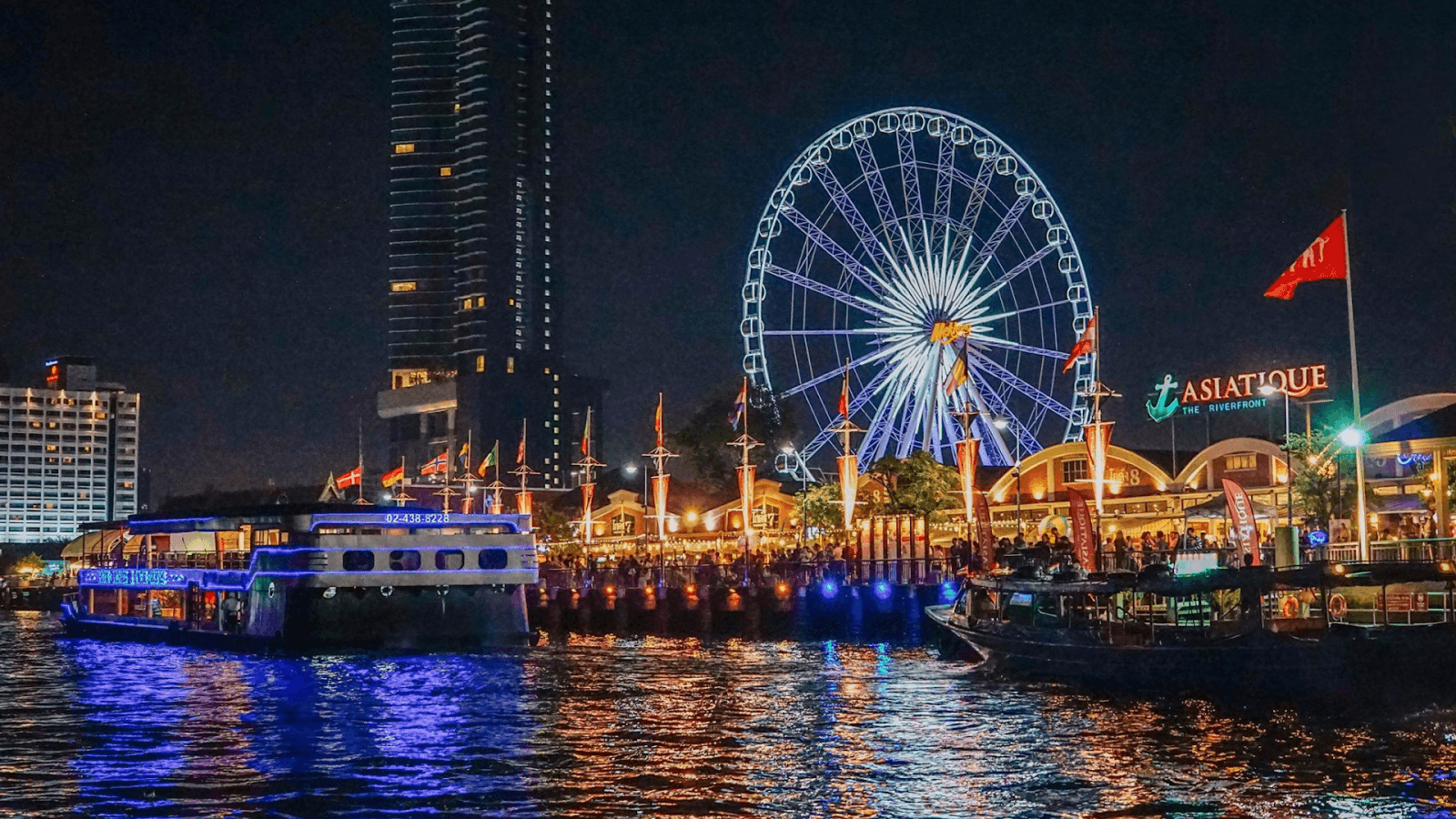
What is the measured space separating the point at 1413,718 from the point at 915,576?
32845mm

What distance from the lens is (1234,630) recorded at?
121 ft

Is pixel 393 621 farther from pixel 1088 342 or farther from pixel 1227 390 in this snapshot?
pixel 1227 390

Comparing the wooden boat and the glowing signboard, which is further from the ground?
the glowing signboard

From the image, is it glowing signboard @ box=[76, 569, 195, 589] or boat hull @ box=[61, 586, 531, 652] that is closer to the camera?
boat hull @ box=[61, 586, 531, 652]

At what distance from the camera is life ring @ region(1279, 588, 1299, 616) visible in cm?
3791

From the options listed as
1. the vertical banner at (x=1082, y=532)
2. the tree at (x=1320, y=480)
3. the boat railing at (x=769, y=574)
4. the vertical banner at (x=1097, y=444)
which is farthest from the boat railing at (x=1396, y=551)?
the boat railing at (x=769, y=574)

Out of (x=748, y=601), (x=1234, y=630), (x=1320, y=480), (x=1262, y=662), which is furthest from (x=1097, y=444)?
(x=1262, y=662)

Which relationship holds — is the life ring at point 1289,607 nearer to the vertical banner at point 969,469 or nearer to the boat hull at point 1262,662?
the boat hull at point 1262,662

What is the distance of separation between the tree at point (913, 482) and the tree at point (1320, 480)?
1749 centimetres

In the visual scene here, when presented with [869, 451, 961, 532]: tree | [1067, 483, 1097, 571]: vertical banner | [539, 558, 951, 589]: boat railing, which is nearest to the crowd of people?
[539, 558, 951, 589]: boat railing

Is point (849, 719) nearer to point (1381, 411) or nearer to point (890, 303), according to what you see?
point (890, 303)

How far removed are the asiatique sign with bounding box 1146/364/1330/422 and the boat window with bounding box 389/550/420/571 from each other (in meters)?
45.5

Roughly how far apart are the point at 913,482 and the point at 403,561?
3185 cm

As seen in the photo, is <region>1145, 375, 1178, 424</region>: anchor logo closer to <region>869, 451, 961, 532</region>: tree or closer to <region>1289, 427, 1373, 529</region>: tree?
<region>869, 451, 961, 532</region>: tree
